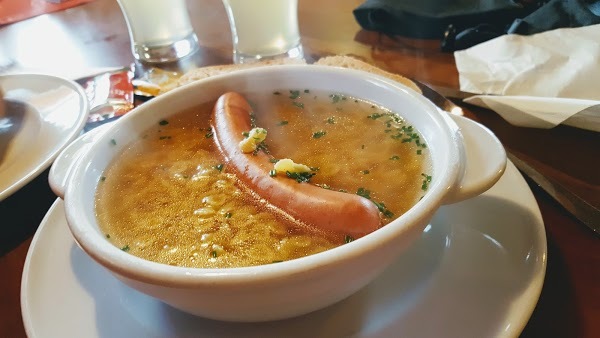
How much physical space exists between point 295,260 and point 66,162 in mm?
592

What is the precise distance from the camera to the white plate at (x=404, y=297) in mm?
762

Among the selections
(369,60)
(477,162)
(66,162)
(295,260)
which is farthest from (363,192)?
(369,60)

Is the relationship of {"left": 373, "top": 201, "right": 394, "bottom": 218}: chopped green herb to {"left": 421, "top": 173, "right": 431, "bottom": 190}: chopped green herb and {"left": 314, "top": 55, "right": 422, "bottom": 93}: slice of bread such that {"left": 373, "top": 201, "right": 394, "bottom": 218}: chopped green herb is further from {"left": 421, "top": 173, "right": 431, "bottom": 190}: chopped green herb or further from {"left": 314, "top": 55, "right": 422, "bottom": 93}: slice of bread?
{"left": 314, "top": 55, "right": 422, "bottom": 93}: slice of bread

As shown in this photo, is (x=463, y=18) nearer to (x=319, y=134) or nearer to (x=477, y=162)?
(x=319, y=134)

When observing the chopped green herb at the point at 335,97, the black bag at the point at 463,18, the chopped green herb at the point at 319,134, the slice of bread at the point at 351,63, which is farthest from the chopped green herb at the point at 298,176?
the black bag at the point at 463,18

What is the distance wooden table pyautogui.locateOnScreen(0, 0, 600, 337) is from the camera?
90cm

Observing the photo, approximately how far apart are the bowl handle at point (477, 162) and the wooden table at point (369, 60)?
249 millimetres

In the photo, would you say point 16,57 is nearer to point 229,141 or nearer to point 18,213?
point 18,213

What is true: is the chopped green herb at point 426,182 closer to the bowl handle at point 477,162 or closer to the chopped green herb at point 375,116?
the bowl handle at point 477,162

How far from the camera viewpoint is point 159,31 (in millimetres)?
2088

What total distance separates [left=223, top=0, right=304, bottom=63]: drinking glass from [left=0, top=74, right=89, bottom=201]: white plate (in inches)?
25.5

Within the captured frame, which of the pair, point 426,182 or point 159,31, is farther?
point 159,31

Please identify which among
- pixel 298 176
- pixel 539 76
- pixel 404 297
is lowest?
pixel 539 76

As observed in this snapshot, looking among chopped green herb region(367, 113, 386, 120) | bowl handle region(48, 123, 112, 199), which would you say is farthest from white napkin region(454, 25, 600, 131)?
bowl handle region(48, 123, 112, 199)
